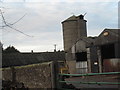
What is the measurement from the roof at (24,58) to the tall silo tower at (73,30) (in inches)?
333

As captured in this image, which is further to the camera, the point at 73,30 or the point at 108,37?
the point at 73,30

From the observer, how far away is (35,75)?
10.5 metres

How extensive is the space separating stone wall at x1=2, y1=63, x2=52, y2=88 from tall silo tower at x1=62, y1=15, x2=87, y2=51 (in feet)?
95.3

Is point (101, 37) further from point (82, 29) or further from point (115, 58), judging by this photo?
point (82, 29)

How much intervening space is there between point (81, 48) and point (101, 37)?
14.2ft

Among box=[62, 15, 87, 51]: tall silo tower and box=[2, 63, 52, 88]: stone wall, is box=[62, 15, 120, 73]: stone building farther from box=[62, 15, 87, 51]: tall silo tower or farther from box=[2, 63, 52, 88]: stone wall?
box=[2, 63, 52, 88]: stone wall

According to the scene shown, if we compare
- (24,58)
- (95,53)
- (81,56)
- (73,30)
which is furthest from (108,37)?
(24,58)

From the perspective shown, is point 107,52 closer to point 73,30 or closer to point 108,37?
point 108,37

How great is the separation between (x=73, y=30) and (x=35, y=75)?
3186 centimetres

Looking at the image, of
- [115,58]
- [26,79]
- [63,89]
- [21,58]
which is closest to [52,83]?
[63,89]

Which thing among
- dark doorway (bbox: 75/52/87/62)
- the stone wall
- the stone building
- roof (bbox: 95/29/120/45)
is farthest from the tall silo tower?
the stone wall

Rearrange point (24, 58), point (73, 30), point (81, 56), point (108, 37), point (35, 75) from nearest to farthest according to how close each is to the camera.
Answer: point (35, 75)
point (108, 37)
point (81, 56)
point (73, 30)
point (24, 58)

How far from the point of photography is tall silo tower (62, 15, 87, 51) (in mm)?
41625

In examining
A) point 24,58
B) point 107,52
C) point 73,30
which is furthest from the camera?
point 24,58
